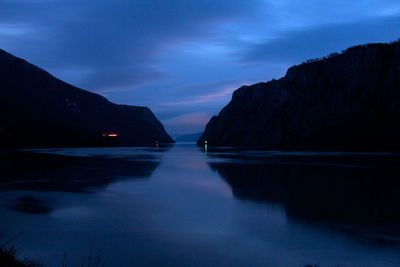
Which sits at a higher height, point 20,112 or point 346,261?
point 20,112

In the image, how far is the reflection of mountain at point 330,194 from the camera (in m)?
15.3

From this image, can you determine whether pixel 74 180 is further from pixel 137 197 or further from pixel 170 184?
pixel 137 197

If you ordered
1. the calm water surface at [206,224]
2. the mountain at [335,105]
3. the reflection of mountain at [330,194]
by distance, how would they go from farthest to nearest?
the mountain at [335,105] < the reflection of mountain at [330,194] < the calm water surface at [206,224]

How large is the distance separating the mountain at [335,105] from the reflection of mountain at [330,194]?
79946 mm

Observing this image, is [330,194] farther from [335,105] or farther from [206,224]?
[335,105]

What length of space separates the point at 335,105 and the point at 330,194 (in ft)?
395

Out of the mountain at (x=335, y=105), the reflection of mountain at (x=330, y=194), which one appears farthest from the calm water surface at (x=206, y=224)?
the mountain at (x=335, y=105)

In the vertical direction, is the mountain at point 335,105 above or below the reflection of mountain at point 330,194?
above

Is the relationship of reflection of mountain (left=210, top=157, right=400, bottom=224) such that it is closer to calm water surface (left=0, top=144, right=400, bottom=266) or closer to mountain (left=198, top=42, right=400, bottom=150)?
calm water surface (left=0, top=144, right=400, bottom=266)

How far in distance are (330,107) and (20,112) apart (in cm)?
15347

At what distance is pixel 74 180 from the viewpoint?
2780 cm

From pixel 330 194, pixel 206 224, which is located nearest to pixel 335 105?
pixel 330 194

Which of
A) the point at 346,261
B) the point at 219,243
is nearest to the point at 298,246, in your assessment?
the point at 346,261

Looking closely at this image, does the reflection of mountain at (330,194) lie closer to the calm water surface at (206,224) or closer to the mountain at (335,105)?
the calm water surface at (206,224)
